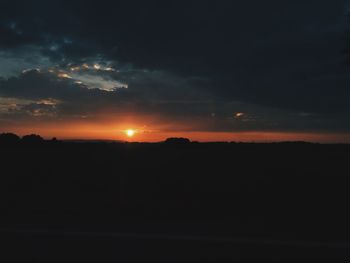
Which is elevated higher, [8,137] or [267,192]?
Result: [8,137]

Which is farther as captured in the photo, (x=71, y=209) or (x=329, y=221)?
(x=71, y=209)

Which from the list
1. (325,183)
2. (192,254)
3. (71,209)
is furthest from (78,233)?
(325,183)

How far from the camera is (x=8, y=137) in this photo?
5400 centimetres

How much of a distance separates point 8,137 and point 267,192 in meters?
46.7

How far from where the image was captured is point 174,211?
10922 mm

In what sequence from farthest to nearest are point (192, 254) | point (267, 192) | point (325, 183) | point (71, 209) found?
point (325, 183) < point (267, 192) < point (71, 209) < point (192, 254)

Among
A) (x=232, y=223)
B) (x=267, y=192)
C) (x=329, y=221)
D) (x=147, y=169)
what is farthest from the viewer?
(x=147, y=169)

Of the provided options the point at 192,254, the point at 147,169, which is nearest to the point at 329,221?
the point at 192,254

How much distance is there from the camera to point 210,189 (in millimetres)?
14102

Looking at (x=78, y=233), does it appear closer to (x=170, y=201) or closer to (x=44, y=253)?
(x=44, y=253)

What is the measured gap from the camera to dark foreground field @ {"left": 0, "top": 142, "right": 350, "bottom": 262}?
593 centimetres

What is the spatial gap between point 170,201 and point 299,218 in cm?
419

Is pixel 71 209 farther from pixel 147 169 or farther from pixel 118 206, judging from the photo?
pixel 147 169

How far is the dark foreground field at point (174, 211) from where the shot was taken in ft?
19.4
